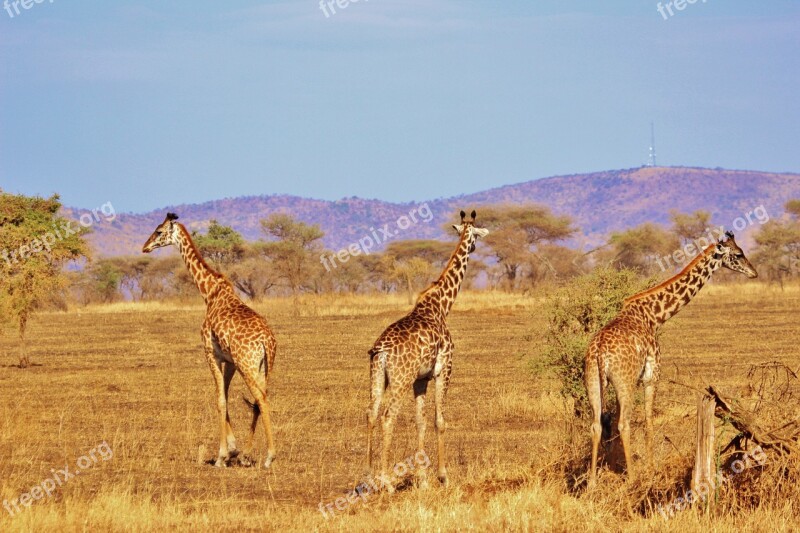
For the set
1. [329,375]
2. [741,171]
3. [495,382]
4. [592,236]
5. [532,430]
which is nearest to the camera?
[532,430]

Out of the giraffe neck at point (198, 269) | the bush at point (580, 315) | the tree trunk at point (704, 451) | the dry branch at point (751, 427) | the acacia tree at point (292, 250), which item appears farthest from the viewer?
the acacia tree at point (292, 250)

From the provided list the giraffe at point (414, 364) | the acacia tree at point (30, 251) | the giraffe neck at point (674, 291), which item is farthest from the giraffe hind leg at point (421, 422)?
the acacia tree at point (30, 251)

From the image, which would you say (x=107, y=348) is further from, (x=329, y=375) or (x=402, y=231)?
(x=402, y=231)

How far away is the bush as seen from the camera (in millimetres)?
14594

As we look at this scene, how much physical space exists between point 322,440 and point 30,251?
1113 centimetres

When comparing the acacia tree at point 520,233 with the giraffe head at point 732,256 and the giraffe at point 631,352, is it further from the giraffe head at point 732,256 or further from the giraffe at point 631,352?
the giraffe at point 631,352

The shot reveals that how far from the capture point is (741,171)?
190m

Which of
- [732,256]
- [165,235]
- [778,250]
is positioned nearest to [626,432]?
[732,256]

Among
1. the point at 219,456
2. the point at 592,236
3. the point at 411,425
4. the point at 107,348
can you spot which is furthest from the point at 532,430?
the point at 592,236

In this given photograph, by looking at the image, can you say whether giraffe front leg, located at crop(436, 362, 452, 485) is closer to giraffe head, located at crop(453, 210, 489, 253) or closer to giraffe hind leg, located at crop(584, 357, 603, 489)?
giraffe hind leg, located at crop(584, 357, 603, 489)

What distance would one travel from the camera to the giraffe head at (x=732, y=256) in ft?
40.4

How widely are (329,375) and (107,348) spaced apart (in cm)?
961

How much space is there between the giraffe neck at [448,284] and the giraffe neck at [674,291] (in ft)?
6.01

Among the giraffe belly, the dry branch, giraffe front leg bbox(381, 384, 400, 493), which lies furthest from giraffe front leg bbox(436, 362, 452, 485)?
the dry branch
